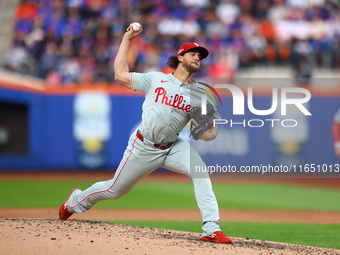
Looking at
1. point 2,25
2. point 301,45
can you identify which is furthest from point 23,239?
point 2,25

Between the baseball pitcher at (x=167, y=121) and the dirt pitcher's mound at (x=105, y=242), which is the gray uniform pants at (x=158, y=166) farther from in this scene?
the dirt pitcher's mound at (x=105, y=242)

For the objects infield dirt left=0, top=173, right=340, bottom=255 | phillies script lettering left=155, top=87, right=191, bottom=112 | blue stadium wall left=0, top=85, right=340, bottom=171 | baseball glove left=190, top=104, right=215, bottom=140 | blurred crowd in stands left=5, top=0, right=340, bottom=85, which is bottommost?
infield dirt left=0, top=173, right=340, bottom=255

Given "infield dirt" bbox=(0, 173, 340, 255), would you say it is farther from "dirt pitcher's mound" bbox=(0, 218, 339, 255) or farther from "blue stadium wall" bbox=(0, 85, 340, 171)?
"blue stadium wall" bbox=(0, 85, 340, 171)

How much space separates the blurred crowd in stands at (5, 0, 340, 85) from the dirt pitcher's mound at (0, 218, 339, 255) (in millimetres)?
9829

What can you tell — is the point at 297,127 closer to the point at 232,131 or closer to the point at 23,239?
the point at 232,131

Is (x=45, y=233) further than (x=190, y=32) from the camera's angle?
No

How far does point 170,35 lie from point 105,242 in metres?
12.0

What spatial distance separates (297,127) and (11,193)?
7.36 m

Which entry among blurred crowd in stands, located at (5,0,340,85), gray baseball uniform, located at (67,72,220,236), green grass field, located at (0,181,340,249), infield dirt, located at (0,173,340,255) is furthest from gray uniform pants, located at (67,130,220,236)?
blurred crowd in stands, located at (5,0,340,85)

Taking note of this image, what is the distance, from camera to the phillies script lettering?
17.4 ft

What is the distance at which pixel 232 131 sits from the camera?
15.0m

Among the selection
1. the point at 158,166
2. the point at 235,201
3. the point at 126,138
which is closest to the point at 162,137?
the point at 158,166

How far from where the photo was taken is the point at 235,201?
10.7m

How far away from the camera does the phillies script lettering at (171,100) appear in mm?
5309
